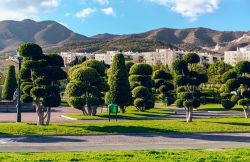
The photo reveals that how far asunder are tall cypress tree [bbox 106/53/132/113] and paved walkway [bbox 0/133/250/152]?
700 inches

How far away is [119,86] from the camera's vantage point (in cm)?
4312

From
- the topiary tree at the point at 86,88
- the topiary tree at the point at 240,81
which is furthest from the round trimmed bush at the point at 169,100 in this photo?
the topiary tree at the point at 240,81

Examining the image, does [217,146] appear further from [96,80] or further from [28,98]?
[96,80]

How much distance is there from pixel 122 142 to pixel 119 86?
20.8 meters

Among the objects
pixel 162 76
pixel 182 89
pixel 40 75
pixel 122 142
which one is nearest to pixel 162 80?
pixel 162 76

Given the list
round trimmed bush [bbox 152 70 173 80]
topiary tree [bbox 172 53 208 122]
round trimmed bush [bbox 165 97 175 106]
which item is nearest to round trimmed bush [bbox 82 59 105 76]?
topiary tree [bbox 172 53 208 122]

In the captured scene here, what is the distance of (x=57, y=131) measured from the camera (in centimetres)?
2542

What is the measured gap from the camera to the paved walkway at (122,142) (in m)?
20.2

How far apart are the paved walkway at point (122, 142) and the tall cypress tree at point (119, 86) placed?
58.3ft

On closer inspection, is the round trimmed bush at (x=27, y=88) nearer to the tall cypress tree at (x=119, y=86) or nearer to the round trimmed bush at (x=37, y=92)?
the round trimmed bush at (x=37, y=92)

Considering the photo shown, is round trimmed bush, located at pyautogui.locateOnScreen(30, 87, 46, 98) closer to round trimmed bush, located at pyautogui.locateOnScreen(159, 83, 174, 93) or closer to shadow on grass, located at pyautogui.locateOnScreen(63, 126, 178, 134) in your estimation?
shadow on grass, located at pyautogui.locateOnScreen(63, 126, 178, 134)

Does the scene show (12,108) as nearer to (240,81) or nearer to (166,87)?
(166,87)

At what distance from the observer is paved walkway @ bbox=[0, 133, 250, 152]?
20234 millimetres

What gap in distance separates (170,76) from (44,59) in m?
34.9
